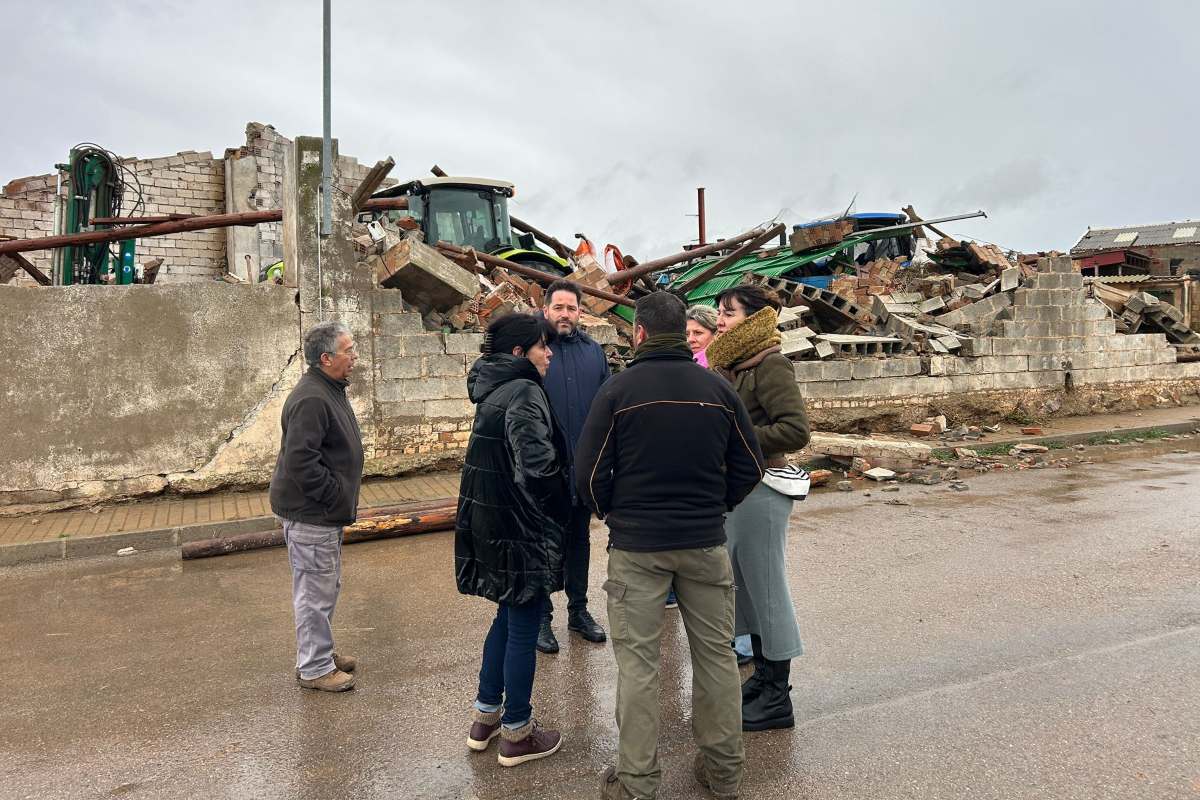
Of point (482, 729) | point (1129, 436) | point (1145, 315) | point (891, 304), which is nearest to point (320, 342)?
point (482, 729)

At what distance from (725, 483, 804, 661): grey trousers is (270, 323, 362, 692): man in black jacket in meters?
1.86

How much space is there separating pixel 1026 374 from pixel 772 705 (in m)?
11.3

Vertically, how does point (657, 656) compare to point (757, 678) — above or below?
above

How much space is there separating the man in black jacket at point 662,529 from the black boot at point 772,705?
51cm

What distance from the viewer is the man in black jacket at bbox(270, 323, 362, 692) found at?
12.9ft

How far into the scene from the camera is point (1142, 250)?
36.1 m

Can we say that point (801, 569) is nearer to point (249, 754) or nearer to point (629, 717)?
point (629, 717)

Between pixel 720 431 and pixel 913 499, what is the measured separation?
6072mm

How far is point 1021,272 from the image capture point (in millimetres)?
14477

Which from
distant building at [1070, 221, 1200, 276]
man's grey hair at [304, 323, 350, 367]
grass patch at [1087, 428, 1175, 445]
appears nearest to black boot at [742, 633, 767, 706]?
man's grey hair at [304, 323, 350, 367]

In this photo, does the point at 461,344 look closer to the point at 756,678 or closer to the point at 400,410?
the point at 400,410

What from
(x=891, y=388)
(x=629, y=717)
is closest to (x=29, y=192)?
(x=891, y=388)

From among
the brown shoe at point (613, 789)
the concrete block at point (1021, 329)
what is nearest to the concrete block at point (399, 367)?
the brown shoe at point (613, 789)

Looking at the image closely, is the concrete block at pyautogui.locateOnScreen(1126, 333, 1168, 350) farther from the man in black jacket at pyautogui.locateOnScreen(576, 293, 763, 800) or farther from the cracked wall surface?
the man in black jacket at pyautogui.locateOnScreen(576, 293, 763, 800)
